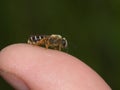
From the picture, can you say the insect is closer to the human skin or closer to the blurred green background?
the human skin

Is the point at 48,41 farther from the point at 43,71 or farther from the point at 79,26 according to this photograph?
the point at 79,26

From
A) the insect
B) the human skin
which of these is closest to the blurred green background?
the insect

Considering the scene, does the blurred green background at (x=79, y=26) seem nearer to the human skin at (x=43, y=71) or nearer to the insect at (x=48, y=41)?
the insect at (x=48, y=41)

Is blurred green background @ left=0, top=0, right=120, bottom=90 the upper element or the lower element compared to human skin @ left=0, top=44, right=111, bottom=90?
lower

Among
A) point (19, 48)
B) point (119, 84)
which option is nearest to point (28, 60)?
point (19, 48)

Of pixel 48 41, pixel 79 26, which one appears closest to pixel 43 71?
pixel 48 41

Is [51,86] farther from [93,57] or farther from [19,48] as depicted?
[93,57]

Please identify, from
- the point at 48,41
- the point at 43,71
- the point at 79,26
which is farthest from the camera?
the point at 79,26
